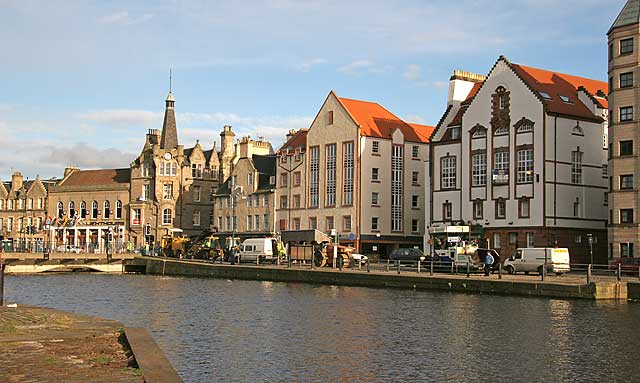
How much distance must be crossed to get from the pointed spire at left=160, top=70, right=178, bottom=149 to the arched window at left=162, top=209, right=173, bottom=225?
31.3 ft

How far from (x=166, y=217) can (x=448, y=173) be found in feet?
159

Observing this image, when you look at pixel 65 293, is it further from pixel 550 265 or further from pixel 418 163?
pixel 418 163

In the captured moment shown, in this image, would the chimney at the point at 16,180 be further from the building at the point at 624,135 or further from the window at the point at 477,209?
the building at the point at 624,135

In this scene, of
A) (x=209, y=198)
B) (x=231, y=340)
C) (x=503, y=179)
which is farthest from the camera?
(x=209, y=198)

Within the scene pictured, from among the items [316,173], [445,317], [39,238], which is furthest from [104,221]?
[445,317]

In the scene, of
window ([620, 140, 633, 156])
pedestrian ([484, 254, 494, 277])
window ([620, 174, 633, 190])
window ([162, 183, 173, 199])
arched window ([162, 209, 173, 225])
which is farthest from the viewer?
window ([162, 183, 173, 199])

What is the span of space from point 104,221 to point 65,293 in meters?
65.9

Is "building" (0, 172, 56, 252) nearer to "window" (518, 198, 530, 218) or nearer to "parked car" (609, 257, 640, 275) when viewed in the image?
"window" (518, 198, 530, 218)

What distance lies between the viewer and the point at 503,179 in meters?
76.8

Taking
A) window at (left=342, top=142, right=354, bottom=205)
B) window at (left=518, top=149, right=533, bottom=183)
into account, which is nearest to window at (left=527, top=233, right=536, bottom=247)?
window at (left=518, top=149, right=533, bottom=183)

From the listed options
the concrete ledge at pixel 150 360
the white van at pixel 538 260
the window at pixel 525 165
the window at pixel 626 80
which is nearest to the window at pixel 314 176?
the window at pixel 525 165

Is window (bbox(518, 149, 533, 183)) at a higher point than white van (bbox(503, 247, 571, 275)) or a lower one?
higher

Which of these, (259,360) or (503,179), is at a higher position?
(503,179)

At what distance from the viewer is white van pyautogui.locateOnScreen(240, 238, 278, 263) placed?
83.2 m
